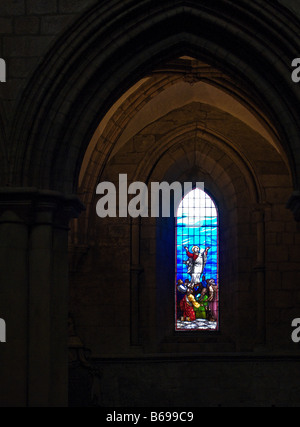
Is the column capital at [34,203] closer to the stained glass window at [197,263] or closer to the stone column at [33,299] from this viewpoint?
the stone column at [33,299]

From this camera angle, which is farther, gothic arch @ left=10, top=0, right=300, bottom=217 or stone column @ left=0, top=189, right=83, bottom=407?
gothic arch @ left=10, top=0, right=300, bottom=217

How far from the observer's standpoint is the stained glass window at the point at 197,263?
15.9 metres

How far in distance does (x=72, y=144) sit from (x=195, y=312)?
19.0 feet

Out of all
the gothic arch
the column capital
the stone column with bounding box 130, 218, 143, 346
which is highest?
the gothic arch

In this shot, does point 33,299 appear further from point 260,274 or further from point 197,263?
point 197,263

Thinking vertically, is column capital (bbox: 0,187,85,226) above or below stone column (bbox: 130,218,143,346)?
above

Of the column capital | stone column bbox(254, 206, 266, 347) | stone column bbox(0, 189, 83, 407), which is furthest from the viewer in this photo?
stone column bbox(254, 206, 266, 347)

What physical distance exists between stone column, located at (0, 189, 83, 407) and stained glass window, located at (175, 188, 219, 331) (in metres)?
5.47

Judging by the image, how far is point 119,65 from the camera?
35.9 feet

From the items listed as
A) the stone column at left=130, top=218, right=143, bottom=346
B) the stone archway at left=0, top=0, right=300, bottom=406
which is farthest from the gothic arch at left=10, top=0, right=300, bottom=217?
the stone column at left=130, top=218, right=143, bottom=346

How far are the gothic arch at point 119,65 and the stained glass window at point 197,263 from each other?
17.3 ft

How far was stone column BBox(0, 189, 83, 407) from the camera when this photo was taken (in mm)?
10234

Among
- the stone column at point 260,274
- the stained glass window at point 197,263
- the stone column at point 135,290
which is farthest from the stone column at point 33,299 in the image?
the stained glass window at point 197,263

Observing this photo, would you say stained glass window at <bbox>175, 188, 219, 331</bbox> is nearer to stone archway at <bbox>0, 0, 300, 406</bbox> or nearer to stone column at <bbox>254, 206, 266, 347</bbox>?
stone column at <bbox>254, 206, 266, 347</bbox>
